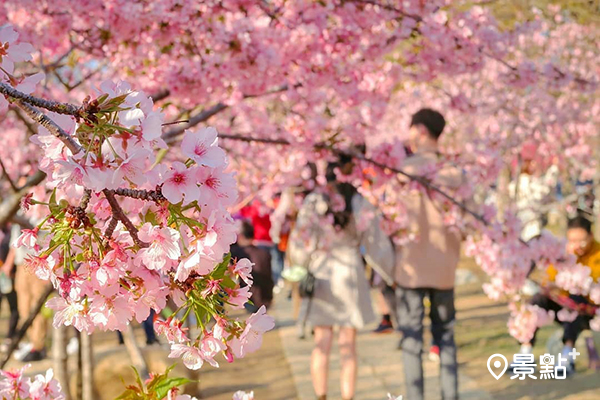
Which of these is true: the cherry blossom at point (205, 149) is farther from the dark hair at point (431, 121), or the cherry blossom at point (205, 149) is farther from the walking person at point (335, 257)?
the dark hair at point (431, 121)

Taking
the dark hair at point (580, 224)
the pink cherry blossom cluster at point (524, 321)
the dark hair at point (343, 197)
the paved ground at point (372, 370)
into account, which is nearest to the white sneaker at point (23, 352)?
the paved ground at point (372, 370)

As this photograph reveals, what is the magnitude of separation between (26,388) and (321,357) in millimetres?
3641

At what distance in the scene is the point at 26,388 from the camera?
1.73 m

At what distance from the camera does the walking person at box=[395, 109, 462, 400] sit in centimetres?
498

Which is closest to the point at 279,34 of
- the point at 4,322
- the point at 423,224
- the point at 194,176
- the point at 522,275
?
the point at 423,224

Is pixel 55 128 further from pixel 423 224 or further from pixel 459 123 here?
pixel 459 123

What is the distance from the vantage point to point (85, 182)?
3.90 feet

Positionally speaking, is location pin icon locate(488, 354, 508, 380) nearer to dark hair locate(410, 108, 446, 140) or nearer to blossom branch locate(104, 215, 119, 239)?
dark hair locate(410, 108, 446, 140)

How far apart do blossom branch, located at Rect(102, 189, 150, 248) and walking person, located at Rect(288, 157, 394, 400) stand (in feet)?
12.6

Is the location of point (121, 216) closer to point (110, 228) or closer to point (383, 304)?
point (110, 228)

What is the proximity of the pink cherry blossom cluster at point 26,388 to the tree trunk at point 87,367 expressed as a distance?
115 inches

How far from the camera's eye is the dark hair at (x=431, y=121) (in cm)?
515

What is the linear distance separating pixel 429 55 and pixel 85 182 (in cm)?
395

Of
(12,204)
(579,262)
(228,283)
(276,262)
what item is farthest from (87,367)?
(276,262)
